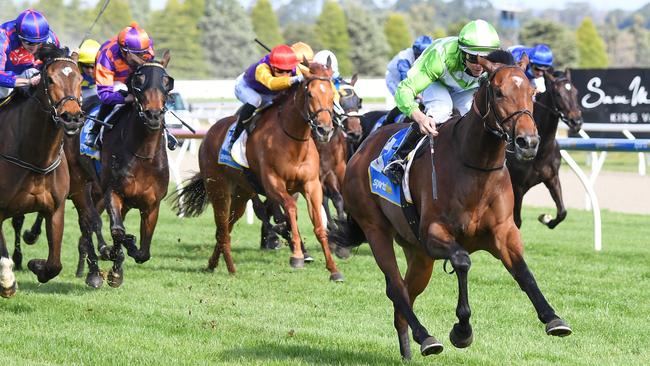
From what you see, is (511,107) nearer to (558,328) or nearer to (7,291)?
(558,328)

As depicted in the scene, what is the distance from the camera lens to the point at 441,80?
6.56 meters

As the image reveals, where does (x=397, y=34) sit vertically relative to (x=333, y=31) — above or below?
below

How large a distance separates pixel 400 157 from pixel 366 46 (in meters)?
56.4

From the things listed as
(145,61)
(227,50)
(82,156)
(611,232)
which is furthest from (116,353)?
(227,50)

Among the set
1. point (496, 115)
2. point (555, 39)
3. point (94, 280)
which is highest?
point (496, 115)

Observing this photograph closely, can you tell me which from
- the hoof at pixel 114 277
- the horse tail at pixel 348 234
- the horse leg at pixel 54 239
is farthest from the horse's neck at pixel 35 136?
the horse tail at pixel 348 234

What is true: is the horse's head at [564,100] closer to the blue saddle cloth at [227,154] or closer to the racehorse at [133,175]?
the blue saddle cloth at [227,154]

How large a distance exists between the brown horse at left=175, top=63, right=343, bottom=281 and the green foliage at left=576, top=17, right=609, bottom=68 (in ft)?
171

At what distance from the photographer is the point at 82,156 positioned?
920 cm

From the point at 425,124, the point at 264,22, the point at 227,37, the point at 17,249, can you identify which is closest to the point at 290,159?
the point at 17,249

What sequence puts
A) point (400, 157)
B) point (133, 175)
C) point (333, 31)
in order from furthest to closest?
point (333, 31), point (133, 175), point (400, 157)

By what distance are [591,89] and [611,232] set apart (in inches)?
263

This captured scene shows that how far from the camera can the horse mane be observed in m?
6.99

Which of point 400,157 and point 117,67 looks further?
point 117,67
